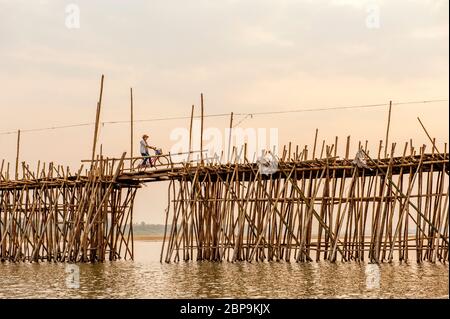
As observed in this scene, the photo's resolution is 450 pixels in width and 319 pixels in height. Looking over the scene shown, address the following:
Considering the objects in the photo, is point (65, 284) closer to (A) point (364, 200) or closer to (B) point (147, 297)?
(B) point (147, 297)

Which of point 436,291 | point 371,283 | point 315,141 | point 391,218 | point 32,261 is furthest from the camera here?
point 32,261

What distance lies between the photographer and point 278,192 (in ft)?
73.3

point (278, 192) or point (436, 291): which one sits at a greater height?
point (278, 192)

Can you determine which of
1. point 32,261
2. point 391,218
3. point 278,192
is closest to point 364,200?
point 391,218

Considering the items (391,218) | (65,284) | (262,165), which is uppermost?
(262,165)

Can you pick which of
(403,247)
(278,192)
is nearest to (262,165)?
(278,192)

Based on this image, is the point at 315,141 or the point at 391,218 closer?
the point at 391,218

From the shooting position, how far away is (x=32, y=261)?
26.5 meters

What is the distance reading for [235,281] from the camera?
16859 millimetres

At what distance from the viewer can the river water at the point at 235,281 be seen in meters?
14.7

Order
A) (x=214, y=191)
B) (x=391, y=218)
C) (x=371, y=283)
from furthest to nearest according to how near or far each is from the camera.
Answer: (x=214, y=191)
(x=391, y=218)
(x=371, y=283)

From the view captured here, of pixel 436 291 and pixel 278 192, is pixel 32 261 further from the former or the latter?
pixel 436 291

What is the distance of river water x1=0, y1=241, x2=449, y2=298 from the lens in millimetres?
14664

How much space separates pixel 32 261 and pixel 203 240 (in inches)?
260
